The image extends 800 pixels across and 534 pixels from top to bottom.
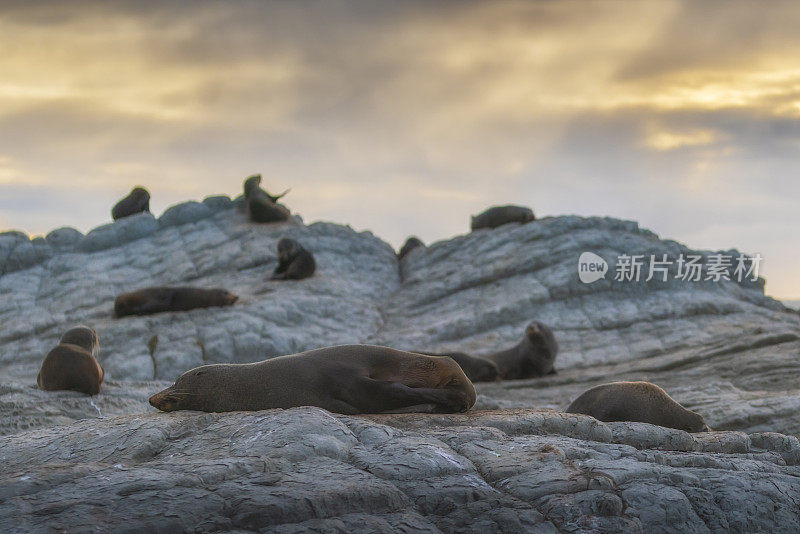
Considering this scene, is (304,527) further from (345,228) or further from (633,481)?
(345,228)

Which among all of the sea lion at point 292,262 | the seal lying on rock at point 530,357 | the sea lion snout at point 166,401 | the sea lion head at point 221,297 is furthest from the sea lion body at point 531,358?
the sea lion snout at point 166,401

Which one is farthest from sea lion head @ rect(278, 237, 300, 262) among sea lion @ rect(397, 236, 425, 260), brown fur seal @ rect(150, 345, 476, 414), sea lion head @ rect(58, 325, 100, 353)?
brown fur seal @ rect(150, 345, 476, 414)

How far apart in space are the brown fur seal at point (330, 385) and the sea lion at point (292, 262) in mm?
18058

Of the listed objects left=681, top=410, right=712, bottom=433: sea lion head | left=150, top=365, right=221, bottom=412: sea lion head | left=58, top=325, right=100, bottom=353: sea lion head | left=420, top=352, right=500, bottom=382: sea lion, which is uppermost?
left=150, top=365, right=221, bottom=412: sea lion head

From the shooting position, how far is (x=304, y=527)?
14.0 feet

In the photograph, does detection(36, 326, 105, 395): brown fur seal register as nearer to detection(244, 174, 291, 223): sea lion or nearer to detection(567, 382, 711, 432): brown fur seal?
detection(567, 382, 711, 432): brown fur seal

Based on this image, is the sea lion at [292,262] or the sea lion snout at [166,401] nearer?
the sea lion snout at [166,401]

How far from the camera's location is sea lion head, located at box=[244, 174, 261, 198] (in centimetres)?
3423

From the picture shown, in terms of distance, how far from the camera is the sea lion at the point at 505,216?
32.5 metres

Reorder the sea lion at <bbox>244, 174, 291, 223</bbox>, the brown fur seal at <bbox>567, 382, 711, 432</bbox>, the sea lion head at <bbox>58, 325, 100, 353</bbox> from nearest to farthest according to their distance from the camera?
the brown fur seal at <bbox>567, 382, 711, 432</bbox> → the sea lion head at <bbox>58, 325, 100, 353</bbox> → the sea lion at <bbox>244, 174, 291, 223</bbox>

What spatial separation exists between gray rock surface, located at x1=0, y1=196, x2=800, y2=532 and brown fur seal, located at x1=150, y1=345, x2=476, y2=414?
1.48 feet

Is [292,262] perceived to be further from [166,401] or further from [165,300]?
[166,401]

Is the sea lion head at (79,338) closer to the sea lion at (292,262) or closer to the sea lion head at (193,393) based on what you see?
the sea lion head at (193,393)

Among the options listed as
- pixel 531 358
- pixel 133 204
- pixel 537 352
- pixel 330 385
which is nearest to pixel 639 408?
pixel 330 385
